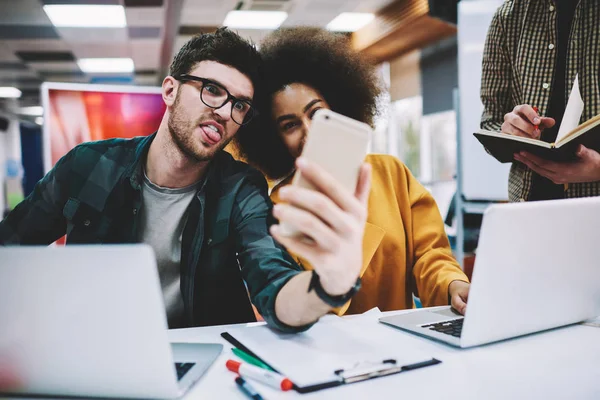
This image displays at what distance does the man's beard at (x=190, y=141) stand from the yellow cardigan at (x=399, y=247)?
264mm

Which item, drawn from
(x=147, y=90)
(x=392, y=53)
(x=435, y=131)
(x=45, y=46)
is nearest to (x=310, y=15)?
(x=392, y=53)

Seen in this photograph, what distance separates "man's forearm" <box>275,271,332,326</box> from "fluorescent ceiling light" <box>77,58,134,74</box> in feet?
23.3

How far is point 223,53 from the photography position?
1.32 m

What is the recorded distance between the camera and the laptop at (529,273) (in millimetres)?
734

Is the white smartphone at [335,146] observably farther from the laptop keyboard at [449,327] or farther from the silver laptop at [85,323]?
the laptop keyboard at [449,327]

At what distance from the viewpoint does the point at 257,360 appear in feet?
2.45

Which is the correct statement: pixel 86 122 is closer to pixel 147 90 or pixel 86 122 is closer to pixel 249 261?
pixel 147 90

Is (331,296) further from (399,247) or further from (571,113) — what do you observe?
(571,113)

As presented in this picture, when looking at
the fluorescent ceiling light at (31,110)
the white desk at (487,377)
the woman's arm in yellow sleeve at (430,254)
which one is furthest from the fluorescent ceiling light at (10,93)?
the white desk at (487,377)

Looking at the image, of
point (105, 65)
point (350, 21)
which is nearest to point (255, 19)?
point (350, 21)

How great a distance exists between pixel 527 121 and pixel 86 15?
5.14 m

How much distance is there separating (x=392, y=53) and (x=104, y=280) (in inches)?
259

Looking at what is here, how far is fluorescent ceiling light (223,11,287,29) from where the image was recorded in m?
5.36

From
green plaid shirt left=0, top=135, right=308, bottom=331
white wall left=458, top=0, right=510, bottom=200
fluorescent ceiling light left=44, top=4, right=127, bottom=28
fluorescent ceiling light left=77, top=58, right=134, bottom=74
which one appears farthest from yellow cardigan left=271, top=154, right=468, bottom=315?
fluorescent ceiling light left=77, top=58, right=134, bottom=74
